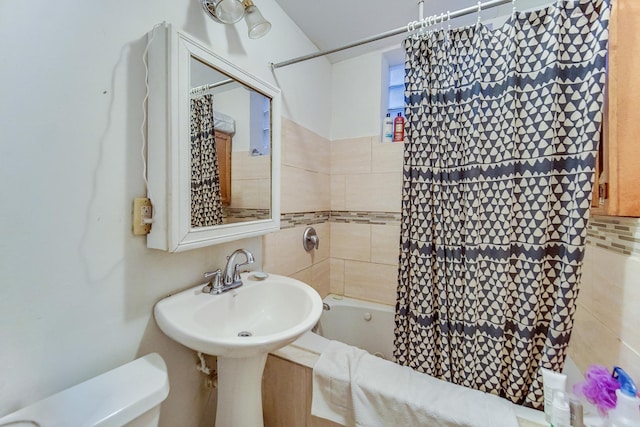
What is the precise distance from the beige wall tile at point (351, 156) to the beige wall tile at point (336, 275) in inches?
28.6

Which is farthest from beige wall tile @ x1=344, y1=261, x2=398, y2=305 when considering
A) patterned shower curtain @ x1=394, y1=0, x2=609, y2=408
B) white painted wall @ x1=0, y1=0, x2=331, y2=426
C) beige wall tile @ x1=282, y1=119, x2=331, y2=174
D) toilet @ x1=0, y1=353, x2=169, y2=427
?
toilet @ x1=0, y1=353, x2=169, y2=427

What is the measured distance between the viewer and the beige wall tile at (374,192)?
1816mm

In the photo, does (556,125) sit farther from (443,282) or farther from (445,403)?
(445,403)

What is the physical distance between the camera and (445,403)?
887 mm

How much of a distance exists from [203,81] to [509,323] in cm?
157

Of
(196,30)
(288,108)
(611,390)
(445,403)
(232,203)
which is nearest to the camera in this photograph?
(611,390)

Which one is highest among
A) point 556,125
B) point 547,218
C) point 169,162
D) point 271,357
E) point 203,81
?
point 203,81

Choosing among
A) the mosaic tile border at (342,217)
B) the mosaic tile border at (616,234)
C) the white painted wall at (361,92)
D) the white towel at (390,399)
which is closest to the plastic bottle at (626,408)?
the white towel at (390,399)

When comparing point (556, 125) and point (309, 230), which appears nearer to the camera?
point (556, 125)

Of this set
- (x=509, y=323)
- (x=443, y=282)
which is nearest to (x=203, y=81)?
(x=443, y=282)

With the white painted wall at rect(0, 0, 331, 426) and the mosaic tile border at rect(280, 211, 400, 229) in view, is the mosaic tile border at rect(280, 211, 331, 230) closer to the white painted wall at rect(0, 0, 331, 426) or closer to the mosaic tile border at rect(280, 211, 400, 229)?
the mosaic tile border at rect(280, 211, 400, 229)

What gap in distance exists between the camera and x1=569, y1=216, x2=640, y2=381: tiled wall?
82cm

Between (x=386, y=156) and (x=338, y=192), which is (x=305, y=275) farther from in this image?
(x=386, y=156)

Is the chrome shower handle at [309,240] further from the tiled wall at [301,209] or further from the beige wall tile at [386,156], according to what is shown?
the beige wall tile at [386,156]
